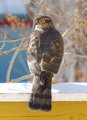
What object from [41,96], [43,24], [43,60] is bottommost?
[41,96]

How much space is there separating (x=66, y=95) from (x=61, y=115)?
0.20m

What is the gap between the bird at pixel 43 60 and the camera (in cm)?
290

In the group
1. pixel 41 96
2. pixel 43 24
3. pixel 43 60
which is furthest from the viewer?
pixel 43 24

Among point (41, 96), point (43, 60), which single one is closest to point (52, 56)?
point (43, 60)

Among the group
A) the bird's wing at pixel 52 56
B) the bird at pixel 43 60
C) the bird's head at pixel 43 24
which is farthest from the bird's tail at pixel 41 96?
the bird's head at pixel 43 24

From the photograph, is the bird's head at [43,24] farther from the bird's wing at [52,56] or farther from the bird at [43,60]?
the bird's wing at [52,56]

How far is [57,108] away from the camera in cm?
310

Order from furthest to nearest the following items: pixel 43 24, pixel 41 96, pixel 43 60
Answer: pixel 43 24
pixel 43 60
pixel 41 96

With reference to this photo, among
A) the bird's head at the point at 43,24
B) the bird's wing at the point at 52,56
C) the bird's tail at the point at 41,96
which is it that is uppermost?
the bird's head at the point at 43,24

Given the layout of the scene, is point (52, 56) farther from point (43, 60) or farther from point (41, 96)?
point (41, 96)

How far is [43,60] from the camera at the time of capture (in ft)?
10.0

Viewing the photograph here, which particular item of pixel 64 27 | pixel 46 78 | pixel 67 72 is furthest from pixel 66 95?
pixel 67 72

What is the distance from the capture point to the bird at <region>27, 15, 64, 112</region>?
290cm

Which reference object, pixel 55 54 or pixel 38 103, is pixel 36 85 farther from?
pixel 55 54
